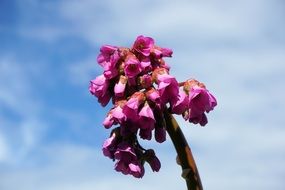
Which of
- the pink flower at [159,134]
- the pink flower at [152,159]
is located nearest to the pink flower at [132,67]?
the pink flower at [159,134]

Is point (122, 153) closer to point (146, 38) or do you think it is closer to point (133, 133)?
point (133, 133)

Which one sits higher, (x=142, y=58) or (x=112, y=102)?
(x=142, y=58)

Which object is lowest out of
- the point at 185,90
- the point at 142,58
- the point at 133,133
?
the point at 133,133

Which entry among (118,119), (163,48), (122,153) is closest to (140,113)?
(118,119)

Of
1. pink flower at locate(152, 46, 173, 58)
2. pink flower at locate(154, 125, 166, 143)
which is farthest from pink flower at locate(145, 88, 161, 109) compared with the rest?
pink flower at locate(152, 46, 173, 58)

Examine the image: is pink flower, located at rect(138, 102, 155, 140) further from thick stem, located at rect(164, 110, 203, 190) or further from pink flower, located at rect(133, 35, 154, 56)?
pink flower, located at rect(133, 35, 154, 56)

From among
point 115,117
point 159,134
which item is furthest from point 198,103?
point 115,117
